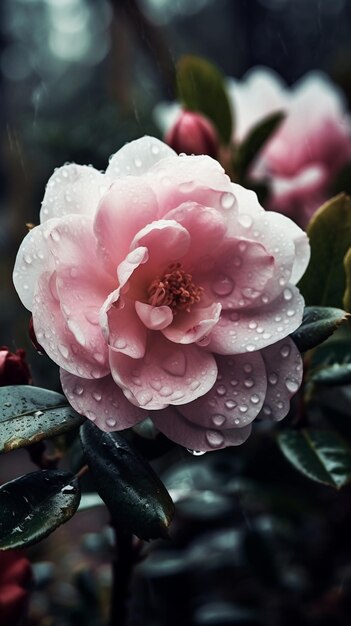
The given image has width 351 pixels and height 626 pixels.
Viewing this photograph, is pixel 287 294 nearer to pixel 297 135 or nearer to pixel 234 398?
pixel 234 398

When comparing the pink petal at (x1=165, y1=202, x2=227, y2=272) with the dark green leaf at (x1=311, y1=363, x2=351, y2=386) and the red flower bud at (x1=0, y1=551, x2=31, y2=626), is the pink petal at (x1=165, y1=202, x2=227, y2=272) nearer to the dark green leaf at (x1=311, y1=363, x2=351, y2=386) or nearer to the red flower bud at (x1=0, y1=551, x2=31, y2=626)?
the dark green leaf at (x1=311, y1=363, x2=351, y2=386)

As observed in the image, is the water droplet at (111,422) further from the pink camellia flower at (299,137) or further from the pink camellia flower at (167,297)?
the pink camellia flower at (299,137)

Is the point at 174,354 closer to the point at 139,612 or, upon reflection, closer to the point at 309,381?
the point at 309,381

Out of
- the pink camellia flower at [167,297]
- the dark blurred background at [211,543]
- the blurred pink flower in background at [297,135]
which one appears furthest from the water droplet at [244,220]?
the blurred pink flower in background at [297,135]

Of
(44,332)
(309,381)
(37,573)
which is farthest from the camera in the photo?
(37,573)

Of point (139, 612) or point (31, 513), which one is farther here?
point (139, 612)

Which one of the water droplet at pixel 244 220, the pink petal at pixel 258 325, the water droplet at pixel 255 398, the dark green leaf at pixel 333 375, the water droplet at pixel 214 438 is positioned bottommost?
the dark green leaf at pixel 333 375

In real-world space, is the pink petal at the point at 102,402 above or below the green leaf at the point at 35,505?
above

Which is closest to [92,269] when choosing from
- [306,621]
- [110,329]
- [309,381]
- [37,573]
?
[110,329]
